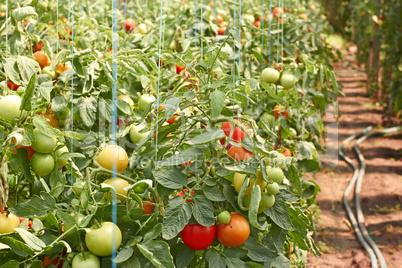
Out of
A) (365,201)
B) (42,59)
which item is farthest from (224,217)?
(365,201)

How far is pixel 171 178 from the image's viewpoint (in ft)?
3.24

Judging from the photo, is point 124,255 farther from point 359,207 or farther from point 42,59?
point 359,207

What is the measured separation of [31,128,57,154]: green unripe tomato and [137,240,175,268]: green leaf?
33cm

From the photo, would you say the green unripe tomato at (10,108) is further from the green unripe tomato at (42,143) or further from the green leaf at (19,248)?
the green leaf at (19,248)

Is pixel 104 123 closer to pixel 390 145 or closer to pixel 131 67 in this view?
pixel 131 67

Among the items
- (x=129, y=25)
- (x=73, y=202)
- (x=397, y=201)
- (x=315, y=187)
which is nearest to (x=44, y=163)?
(x=73, y=202)

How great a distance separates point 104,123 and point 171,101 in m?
0.46

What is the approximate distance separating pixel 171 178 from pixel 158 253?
167 millimetres

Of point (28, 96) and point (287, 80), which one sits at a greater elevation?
point (28, 96)

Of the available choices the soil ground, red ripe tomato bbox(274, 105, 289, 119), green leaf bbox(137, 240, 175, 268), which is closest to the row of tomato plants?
green leaf bbox(137, 240, 175, 268)

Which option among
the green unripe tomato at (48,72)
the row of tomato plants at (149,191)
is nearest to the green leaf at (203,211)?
the row of tomato plants at (149,191)

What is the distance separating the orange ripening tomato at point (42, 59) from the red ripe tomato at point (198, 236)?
88 centimetres

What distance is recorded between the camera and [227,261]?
0.97 m

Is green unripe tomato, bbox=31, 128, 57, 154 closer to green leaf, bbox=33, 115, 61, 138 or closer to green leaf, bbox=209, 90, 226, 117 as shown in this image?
green leaf, bbox=33, 115, 61, 138
